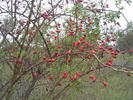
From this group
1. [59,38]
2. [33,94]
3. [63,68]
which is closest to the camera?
[63,68]

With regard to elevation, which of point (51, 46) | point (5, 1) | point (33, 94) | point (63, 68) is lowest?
point (33, 94)

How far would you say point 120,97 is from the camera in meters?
3.41

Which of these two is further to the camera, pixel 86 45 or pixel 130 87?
pixel 130 87

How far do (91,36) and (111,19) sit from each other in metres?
0.35

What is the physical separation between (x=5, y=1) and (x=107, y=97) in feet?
8.78

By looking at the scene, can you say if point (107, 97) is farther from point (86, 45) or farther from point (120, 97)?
point (86, 45)

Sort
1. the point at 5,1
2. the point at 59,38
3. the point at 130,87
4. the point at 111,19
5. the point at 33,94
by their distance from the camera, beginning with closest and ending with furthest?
the point at 111,19 < the point at 59,38 < the point at 5,1 < the point at 33,94 < the point at 130,87

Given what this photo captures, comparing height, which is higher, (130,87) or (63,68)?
(63,68)

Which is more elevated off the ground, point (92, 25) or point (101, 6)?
point (101, 6)

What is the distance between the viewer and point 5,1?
2646 millimetres

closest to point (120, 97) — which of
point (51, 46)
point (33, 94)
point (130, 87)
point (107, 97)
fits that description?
point (107, 97)

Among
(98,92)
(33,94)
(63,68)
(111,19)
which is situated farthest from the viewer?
(98,92)

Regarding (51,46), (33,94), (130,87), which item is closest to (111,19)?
(51,46)

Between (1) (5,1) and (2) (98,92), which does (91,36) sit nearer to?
(1) (5,1)
